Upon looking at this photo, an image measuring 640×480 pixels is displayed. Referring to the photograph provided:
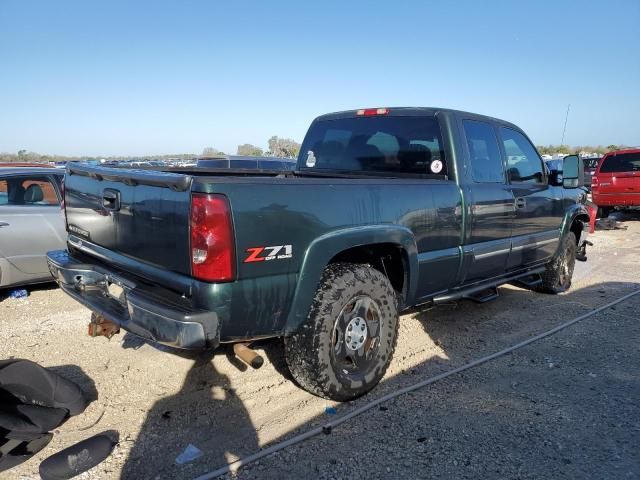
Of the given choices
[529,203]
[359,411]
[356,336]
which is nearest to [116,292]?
[356,336]

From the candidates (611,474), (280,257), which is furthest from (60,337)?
(611,474)

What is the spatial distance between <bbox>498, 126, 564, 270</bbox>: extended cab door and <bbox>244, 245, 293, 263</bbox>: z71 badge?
2.83 metres

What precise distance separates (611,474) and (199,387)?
8.49ft

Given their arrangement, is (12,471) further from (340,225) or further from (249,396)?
(340,225)

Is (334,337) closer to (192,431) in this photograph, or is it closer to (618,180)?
(192,431)

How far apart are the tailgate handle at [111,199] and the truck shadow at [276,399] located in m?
1.34

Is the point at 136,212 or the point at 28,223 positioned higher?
the point at 136,212

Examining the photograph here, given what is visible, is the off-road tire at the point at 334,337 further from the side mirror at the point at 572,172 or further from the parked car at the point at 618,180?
the parked car at the point at 618,180

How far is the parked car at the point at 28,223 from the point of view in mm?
5336

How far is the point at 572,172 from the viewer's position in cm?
543

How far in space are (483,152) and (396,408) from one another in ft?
8.14

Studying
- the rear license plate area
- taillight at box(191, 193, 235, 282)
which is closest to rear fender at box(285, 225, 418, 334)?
taillight at box(191, 193, 235, 282)

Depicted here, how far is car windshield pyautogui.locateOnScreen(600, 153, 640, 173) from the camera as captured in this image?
1277 cm

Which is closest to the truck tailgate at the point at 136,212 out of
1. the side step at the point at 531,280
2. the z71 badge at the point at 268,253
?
the z71 badge at the point at 268,253
